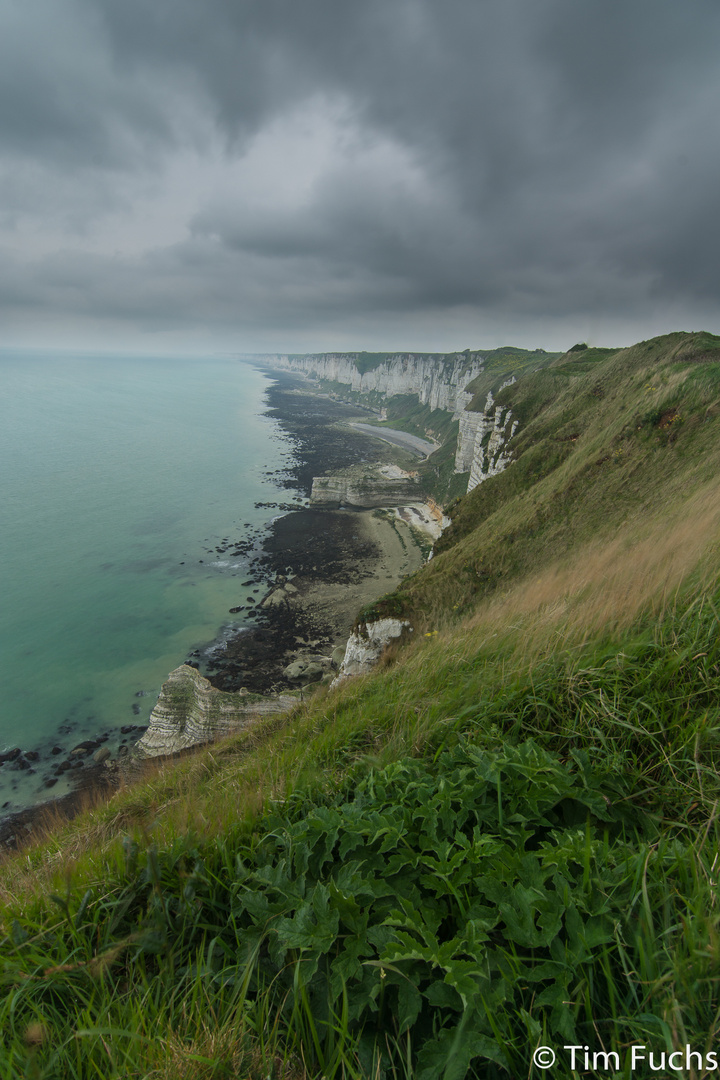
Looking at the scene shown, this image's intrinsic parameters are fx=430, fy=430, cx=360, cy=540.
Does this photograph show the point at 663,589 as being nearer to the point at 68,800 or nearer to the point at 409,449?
the point at 68,800

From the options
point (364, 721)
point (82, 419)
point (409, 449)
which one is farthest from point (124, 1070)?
point (82, 419)

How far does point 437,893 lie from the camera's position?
67.2 inches

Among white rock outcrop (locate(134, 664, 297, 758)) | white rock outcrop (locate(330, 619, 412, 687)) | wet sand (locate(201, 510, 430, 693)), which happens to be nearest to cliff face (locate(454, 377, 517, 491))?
wet sand (locate(201, 510, 430, 693))

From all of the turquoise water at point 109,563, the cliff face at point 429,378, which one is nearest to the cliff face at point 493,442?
the turquoise water at point 109,563

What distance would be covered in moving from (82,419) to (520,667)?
150 metres

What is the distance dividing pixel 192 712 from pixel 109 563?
96.2ft

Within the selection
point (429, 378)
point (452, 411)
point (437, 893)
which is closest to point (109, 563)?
point (437, 893)

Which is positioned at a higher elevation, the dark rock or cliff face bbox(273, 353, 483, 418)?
cliff face bbox(273, 353, 483, 418)

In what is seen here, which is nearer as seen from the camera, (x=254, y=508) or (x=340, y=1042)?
(x=340, y=1042)

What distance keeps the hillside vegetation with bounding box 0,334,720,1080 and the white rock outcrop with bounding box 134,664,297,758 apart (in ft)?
55.3

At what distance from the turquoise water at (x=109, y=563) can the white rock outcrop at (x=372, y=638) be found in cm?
1501

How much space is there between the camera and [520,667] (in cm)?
331

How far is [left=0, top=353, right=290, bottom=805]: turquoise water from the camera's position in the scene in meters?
27.3

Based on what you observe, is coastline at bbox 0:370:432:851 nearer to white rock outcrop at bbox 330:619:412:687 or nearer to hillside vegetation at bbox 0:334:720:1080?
hillside vegetation at bbox 0:334:720:1080
